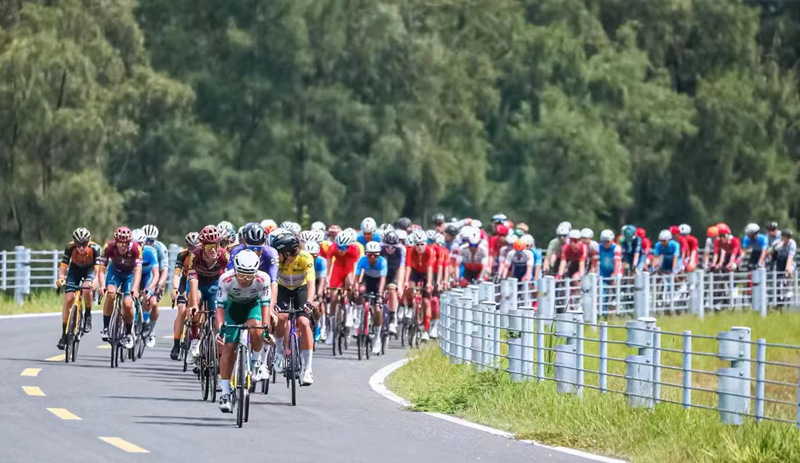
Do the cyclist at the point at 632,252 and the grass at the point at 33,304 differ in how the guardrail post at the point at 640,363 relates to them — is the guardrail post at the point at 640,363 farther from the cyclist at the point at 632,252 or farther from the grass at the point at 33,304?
the grass at the point at 33,304

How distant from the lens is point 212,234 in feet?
64.4

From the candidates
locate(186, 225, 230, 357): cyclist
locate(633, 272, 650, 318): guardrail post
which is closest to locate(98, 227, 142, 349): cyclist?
locate(186, 225, 230, 357): cyclist

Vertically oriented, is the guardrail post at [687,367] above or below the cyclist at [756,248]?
below

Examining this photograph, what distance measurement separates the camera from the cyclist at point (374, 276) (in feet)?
85.6

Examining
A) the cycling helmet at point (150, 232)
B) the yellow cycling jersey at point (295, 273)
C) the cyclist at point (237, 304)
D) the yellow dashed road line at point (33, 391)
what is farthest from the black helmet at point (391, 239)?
the cyclist at point (237, 304)

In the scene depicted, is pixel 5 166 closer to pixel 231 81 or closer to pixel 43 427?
pixel 231 81

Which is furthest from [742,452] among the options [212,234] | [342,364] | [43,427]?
[342,364]

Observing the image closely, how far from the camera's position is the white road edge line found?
1394cm

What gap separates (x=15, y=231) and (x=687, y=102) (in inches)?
1033

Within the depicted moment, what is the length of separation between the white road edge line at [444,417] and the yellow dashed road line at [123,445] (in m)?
3.27

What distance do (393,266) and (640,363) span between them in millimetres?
11687

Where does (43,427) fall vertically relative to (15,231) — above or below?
below

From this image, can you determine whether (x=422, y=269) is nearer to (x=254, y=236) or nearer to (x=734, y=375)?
(x=254, y=236)

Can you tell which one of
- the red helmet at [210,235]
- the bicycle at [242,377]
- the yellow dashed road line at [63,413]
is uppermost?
the red helmet at [210,235]
